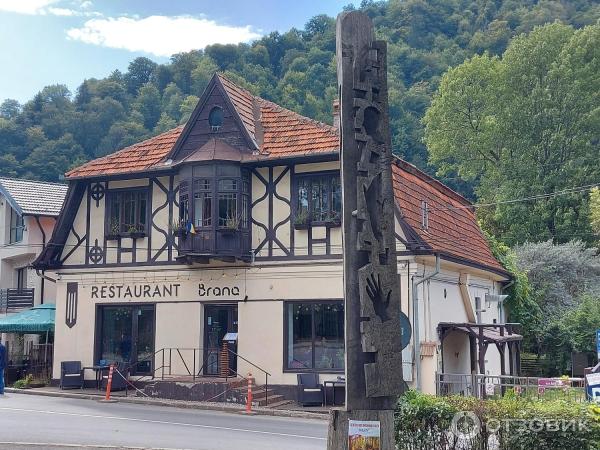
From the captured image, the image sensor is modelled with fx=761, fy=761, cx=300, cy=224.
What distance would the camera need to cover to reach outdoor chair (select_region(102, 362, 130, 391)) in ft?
78.9

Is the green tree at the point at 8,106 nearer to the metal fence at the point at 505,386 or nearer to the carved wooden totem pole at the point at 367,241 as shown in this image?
the metal fence at the point at 505,386

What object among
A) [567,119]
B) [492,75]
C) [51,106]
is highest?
[51,106]

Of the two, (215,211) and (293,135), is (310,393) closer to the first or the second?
(215,211)

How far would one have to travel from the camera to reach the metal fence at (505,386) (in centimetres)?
1383

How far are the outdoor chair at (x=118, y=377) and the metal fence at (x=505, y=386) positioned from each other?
10.0 meters

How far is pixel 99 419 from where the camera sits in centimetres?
1756

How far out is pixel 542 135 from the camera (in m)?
47.2

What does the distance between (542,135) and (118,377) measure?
32.7 metres

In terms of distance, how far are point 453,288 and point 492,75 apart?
100.0 feet

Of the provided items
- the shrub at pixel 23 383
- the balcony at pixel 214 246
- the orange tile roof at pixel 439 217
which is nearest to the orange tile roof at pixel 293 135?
the orange tile roof at pixel 439 217

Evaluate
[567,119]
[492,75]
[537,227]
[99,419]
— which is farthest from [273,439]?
[492,75]

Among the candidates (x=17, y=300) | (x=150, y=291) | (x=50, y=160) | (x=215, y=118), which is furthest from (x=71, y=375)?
(x=50, y=160)

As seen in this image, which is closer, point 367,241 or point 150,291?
point 367,241

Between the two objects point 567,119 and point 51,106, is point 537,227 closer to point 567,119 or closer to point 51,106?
point 567,119
